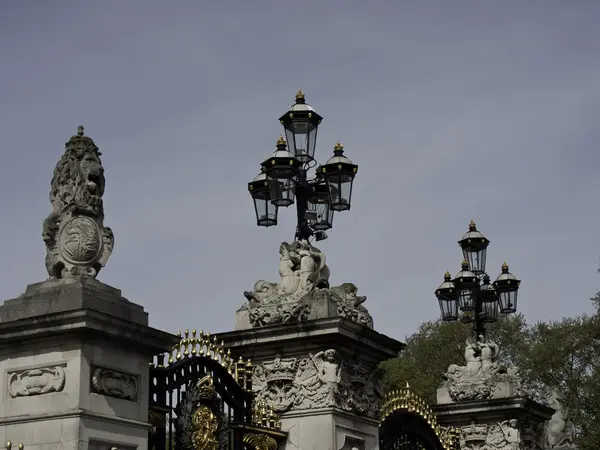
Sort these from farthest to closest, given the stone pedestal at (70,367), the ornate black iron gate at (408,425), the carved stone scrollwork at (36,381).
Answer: the ornate black iron gate at (408,425)
the carved stone scrollwork at (36,381)
the stone pedestal at (70,367)

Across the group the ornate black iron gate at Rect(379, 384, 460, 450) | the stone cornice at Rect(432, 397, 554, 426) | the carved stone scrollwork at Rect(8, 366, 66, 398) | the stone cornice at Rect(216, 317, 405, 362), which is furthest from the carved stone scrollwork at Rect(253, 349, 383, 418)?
the stone cornice at Rect(432, 397, 554, 426)

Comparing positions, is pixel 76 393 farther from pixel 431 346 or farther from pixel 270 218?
pixel 431 346

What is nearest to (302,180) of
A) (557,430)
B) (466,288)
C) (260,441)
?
(260,441)

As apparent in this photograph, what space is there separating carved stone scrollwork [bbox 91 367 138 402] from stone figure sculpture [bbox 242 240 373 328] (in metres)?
3.02

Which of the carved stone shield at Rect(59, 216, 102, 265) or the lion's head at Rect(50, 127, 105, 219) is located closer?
the carved stone shield at Rect(59, 216, 102, 265)

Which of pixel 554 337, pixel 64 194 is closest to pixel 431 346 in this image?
pixel 554 337

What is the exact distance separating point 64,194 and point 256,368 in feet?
12.6

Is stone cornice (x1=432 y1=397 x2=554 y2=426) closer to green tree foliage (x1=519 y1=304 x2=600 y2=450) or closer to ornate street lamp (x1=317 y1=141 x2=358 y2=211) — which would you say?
ornate street lamp (x1=317 y1=141 x2=358 y2=211)

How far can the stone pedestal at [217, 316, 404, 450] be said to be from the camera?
12.8 metres

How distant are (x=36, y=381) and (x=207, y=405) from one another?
2.46 meters

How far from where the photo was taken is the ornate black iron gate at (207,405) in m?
11.3

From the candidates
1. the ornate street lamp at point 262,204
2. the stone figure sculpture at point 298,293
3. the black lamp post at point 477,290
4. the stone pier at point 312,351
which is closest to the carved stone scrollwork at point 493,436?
the black lamp post at point 477,290

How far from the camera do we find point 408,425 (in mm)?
16047

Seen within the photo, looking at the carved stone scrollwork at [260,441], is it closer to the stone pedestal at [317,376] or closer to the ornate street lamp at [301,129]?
the stone pedestal at [317,376]
